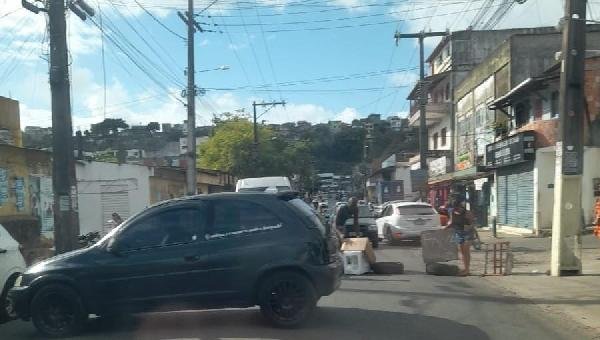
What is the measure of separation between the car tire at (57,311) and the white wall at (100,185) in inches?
883

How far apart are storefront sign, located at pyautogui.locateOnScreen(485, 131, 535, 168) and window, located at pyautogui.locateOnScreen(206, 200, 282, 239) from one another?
18.8 m

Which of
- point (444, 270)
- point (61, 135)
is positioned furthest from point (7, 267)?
point (444, 270)

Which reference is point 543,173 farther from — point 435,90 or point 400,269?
point 435,90

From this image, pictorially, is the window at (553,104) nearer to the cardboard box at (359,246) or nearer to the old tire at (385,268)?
the old tire at (385,268)

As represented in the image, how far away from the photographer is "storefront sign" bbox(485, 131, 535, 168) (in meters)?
24.7

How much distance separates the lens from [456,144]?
1593 inches

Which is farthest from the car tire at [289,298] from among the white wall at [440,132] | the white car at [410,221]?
the white wall at [440,132]

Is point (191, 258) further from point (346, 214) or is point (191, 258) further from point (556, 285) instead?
point (346, 214)

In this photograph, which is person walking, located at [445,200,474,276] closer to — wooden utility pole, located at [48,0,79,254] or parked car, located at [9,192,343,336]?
parked car, located at [9,192,343,336]

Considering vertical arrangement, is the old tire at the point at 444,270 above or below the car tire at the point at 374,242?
above

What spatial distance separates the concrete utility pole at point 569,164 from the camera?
12.5 m

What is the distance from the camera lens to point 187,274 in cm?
802

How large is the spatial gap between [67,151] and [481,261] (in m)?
10.3

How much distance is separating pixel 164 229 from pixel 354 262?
240 inches
